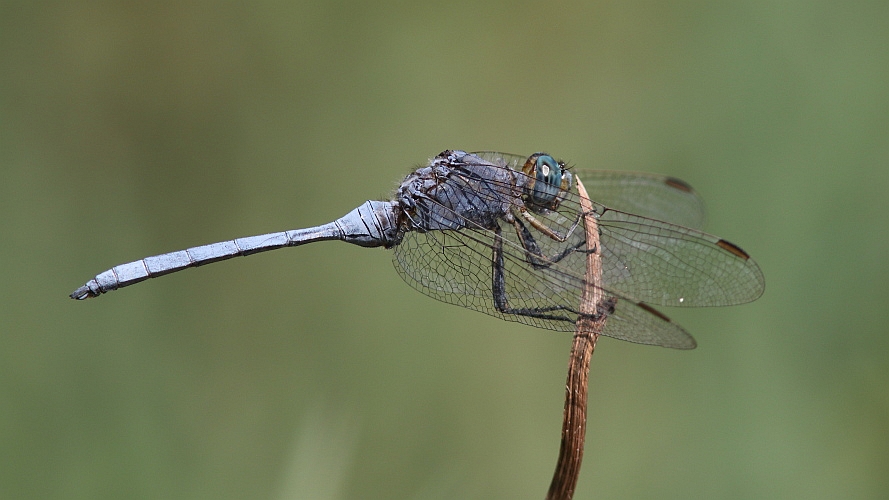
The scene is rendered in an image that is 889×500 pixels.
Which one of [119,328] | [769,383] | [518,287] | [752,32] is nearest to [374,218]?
[518,287]

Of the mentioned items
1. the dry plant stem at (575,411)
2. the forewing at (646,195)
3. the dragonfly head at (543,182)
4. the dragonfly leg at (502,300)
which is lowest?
the dry plant stem at (575,411)

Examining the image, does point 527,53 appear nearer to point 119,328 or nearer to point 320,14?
point 320,14

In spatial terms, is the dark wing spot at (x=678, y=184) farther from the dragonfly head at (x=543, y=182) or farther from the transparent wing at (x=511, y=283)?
the transparent wing at (x=511, y=283)

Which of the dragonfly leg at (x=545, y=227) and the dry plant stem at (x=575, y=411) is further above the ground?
the dragonfly leg at (x=545, y=227)

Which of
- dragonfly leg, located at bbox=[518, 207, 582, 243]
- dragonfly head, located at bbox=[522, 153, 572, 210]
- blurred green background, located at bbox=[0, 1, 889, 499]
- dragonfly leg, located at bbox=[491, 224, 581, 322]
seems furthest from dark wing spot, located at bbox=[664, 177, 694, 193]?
dragonfly leg, located at bbox=[491, 224, 581, 322]

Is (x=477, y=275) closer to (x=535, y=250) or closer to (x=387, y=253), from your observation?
(x=535, y=250)

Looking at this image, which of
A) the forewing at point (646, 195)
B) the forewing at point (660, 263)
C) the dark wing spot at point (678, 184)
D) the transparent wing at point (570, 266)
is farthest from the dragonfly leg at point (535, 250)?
the dark wing spot at point (678, 184)

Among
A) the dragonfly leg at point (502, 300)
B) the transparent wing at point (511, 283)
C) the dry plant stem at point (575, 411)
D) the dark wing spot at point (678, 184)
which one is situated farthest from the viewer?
the dark wing spot at point (678, 184)

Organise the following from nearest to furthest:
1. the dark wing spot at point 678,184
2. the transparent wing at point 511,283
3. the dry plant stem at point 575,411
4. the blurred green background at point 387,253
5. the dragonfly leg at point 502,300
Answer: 1. the dry plant stem at point 575,411
2. the transparent wing at point 511,283
3. the dragonfly leg at point 502,300
4. the blurred green background at point 387,253
5. the dark wing spot at point 678,184
